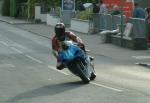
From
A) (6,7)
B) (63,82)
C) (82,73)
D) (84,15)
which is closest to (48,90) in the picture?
(82,73)

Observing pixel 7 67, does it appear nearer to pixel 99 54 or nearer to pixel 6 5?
pixel 99 54

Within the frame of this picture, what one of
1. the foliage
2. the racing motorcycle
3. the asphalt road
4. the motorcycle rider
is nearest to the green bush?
the foliage

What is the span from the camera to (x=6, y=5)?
62.3 m

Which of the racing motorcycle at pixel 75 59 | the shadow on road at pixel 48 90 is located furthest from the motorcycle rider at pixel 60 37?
the shadow on road at pixel 48 90

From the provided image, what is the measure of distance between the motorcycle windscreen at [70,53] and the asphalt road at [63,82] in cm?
65

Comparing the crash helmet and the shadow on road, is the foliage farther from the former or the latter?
the shadow on road

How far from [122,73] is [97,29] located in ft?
57.5

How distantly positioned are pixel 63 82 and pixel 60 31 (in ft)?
4.38

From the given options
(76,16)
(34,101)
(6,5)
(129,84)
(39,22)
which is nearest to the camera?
(34,101)

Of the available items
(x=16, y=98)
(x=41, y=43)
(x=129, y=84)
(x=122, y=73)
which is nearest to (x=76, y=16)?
(x=41, y=43)

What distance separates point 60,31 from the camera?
15.0 m

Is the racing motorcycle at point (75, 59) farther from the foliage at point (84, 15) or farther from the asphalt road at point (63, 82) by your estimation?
the foliage at point (84, 15)

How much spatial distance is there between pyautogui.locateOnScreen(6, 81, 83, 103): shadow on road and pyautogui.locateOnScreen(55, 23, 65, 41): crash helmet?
117 cm

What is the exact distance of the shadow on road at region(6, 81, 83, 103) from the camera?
41.0 feet
